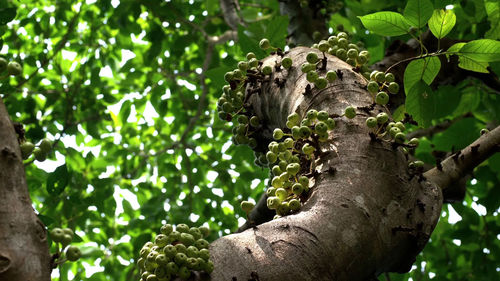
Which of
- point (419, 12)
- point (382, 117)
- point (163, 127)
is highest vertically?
point (419, 12)

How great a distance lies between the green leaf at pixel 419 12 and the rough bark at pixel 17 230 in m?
1.58

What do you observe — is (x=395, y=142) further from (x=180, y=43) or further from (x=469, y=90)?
(x=180, y=43)

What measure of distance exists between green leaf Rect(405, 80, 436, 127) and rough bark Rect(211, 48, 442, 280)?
0.60ft

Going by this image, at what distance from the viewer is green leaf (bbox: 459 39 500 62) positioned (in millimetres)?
2055

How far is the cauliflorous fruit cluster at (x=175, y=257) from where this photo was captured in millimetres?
1562

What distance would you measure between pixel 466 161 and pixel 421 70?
17.6 inches

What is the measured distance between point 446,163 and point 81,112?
14.1 ft

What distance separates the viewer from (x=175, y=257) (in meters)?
1.60

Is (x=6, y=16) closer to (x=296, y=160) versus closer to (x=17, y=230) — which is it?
(x=296, y=160)

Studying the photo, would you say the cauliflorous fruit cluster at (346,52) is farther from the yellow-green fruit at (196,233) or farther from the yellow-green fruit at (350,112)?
the yellow-green fruit at (196,233)

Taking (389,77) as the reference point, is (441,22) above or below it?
above

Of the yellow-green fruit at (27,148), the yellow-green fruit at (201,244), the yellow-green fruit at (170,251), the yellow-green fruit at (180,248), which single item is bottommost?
the yellow-green fruit at (201,244)

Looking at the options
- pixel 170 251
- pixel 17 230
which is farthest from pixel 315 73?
pixel 17 230

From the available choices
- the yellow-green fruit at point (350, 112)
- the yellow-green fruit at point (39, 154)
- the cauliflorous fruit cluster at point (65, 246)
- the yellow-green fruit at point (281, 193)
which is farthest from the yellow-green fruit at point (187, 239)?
the yellow-green fruit at point (350, 112)
